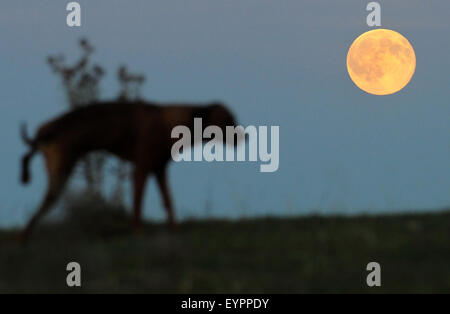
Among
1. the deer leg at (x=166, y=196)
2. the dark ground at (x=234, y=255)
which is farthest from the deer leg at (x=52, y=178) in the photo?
the deer leg at (x=166, y=196)

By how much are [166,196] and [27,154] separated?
Result: 7.04 feet

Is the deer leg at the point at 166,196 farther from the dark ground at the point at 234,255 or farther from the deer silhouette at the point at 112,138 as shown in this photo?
the dark ground at the point at 234,255

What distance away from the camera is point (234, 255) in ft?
27.2

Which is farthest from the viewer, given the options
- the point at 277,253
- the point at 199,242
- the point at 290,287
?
the point at 199,242

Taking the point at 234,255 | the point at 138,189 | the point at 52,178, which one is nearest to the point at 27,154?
the point at 52,178

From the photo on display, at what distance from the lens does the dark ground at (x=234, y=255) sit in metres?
7.09

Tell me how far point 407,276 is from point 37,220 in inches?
205

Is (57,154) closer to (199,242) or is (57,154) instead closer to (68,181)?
(68,181)

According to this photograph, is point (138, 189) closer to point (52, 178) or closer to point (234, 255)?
point (52, 178)

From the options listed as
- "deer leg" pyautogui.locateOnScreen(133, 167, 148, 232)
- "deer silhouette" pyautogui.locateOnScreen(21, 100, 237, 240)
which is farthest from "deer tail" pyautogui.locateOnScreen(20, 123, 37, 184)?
"deer leg" pyautogui.locateOnScreen(133, 167, 148, 232)

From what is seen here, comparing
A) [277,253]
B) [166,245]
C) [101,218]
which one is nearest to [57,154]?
[101,218]

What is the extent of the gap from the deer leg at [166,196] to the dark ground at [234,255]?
0.16 meters

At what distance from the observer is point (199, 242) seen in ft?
29.5
